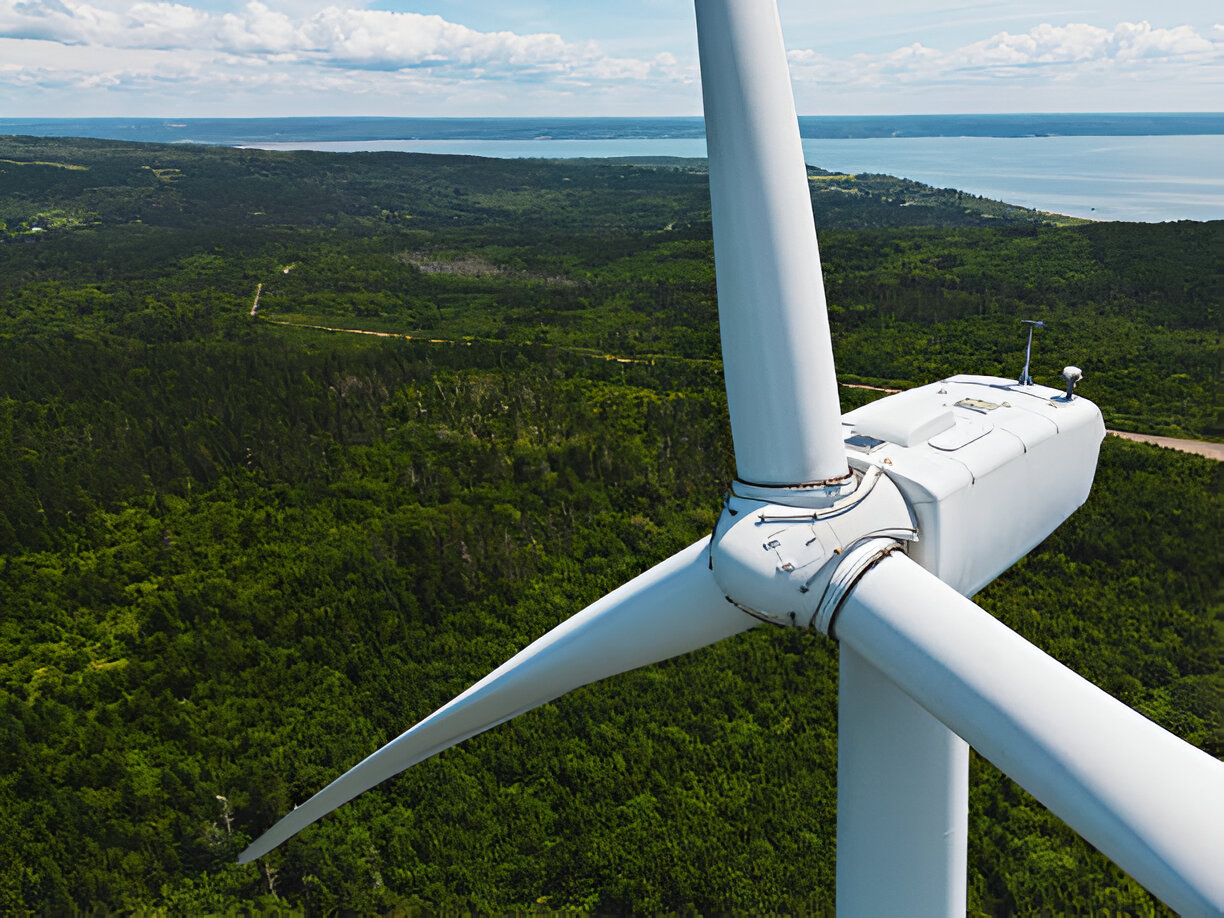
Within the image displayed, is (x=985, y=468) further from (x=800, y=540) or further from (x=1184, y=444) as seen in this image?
(x=1184, y=444)

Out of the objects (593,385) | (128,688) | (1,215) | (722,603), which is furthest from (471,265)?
(722,603)

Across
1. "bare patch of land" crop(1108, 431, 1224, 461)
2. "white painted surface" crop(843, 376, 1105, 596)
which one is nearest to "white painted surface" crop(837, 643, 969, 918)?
"white painted surface" crop(843, 376, 1105, 596)

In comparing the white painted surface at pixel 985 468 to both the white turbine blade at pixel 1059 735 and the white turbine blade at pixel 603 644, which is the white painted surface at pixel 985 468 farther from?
the white turbine blade at pixel 603 644

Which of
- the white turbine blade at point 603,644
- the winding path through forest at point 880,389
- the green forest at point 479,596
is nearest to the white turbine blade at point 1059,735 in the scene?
the white turbine blade at point 603,644

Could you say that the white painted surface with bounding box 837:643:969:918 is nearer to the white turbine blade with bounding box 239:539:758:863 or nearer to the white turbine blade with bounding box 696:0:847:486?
the white turbine blade with bounding box 239:539:758:863

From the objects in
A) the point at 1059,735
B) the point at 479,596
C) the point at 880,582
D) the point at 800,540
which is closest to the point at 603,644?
the point at 800,540
